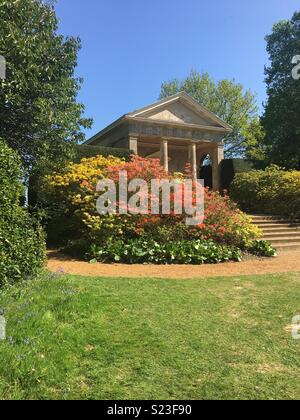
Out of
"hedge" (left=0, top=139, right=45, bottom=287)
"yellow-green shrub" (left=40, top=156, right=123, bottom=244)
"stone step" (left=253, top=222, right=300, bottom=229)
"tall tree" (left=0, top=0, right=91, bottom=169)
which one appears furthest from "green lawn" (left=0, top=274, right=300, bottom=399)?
"stone step" (left=253, top=222, right=300, bottom=229)

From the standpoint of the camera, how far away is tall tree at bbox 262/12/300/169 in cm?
2330

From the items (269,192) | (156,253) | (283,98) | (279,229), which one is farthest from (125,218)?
(283,98)

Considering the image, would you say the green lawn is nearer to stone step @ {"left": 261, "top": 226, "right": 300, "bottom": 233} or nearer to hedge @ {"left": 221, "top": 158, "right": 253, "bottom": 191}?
stone step @ {"left": 261, "top": 226, "right": 300, "bottom": 233}

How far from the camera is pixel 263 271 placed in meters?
7.66

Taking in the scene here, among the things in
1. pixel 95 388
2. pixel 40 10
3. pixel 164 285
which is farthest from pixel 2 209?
pixel 40 10

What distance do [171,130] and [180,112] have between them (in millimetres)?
1144

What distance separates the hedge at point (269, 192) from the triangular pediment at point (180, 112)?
443cm

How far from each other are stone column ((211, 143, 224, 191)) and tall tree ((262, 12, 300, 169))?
162 inches

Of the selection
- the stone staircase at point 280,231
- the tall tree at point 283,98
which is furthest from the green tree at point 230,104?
the stone staircase at point 280,231

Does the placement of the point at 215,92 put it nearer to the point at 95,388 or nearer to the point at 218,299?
the point at 218,299

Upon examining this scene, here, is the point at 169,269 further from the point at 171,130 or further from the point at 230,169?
the point at 230,169

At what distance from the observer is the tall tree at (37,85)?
8.24m

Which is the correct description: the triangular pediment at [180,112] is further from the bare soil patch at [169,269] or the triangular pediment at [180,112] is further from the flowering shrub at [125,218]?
the bare soil patch at [169,269]

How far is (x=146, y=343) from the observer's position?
3865 mm
